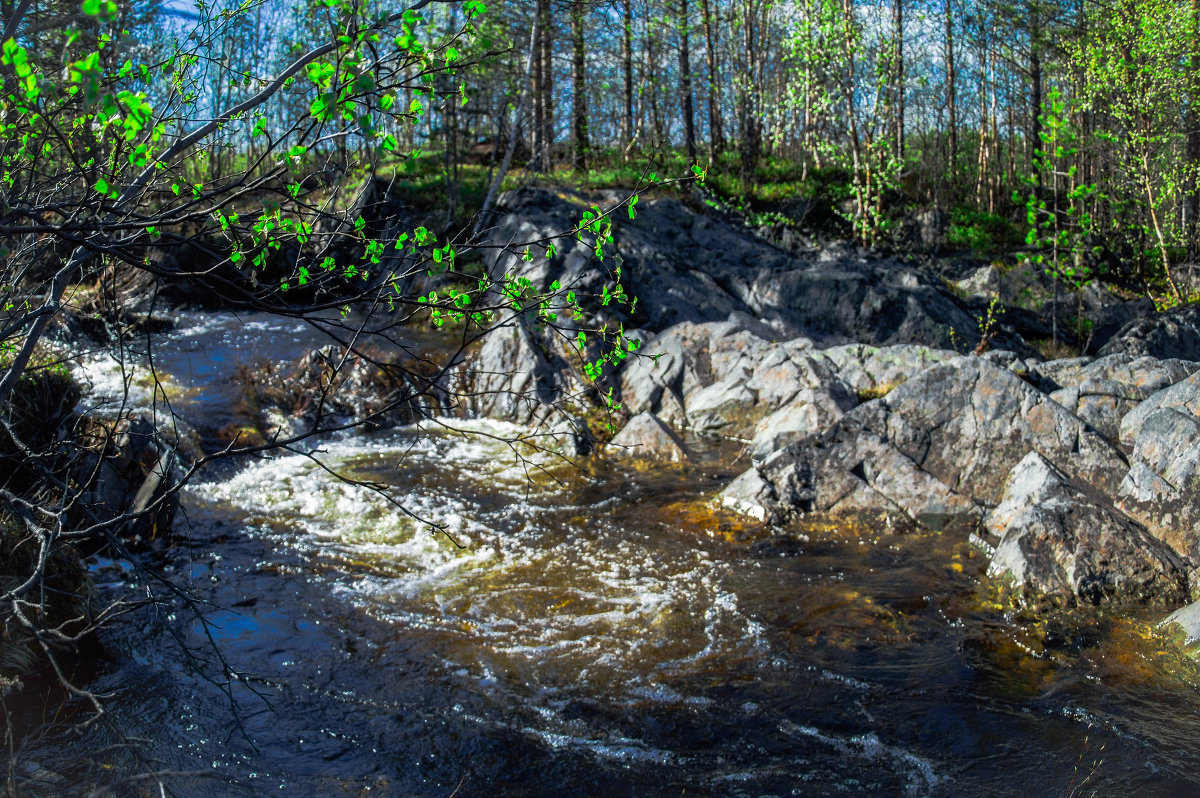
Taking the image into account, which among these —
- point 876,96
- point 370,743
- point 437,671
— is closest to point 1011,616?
point 437,671

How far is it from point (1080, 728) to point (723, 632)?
8.41ft

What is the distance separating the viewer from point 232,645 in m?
6.33

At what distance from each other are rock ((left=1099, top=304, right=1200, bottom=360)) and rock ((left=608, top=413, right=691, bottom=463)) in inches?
418

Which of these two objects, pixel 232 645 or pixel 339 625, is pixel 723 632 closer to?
pixel 339 625

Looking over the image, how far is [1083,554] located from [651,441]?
18.7 feet

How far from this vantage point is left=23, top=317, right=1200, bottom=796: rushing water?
481 centimetres

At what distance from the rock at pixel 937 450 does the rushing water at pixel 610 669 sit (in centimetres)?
62

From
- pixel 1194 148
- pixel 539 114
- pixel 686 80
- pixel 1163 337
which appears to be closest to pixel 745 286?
pixel 1163 337

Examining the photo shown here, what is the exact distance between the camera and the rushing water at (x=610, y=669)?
15.8ft

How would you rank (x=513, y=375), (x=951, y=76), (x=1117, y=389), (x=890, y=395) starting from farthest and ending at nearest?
(x=951, y=76) → (x=513, y=375) → (x=890, y=395) → (x=1117, y=389)

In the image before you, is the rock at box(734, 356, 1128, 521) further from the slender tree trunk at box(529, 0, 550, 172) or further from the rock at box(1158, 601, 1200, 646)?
the slender tree trunk at box(529, 0, 550, 172)

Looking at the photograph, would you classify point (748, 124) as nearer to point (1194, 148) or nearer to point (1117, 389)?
point (1194, 148)

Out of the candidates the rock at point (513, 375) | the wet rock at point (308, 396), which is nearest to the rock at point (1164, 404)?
the rock at point (513, 375)

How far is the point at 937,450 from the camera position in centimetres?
888
